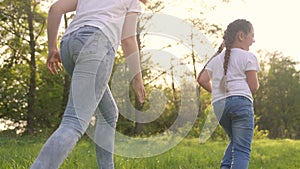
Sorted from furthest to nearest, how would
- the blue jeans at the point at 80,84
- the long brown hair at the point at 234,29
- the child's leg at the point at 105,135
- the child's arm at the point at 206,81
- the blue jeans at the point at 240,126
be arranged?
the child's arm at the point at 206,81
the long brown hair at the point at 234,29
the blue jeans at the point at 240,126
the child's leg at the point at 105,135
the blue jeans at the point at 80,84

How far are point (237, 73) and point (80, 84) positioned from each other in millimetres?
1742

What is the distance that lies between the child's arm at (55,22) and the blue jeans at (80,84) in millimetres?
55

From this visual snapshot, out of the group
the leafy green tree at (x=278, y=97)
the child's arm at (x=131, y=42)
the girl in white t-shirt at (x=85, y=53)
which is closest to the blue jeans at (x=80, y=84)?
the girl in white t-shirt at (x=85, y=53)

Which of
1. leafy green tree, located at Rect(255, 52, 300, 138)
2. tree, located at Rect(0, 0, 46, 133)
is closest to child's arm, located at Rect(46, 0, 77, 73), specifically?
tree, located at Rect(0, 0, 46, 133)

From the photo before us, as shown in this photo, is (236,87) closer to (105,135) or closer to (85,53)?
(105,135)

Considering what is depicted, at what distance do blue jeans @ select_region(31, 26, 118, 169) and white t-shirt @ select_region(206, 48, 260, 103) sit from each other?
1.51 meters

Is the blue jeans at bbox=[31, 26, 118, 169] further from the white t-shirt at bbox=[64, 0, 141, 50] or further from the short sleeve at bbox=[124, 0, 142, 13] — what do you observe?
the short sleeve at bbox=[124, 0, 142, 13]

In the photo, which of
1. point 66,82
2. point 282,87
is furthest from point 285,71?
point 66,82

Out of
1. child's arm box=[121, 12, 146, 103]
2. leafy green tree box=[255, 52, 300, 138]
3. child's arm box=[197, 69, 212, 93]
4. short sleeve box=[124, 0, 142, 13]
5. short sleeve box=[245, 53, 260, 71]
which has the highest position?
short sleeve box=[124, 0, 142, 13]

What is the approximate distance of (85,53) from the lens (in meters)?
2.51

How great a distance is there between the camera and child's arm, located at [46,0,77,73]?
257 centimetres

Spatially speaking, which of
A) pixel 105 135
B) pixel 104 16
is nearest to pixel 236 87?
pixel 105 135

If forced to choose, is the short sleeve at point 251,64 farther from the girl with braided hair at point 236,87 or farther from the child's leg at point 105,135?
the child's leg at point 105,135

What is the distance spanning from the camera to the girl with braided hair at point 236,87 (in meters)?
3.73
